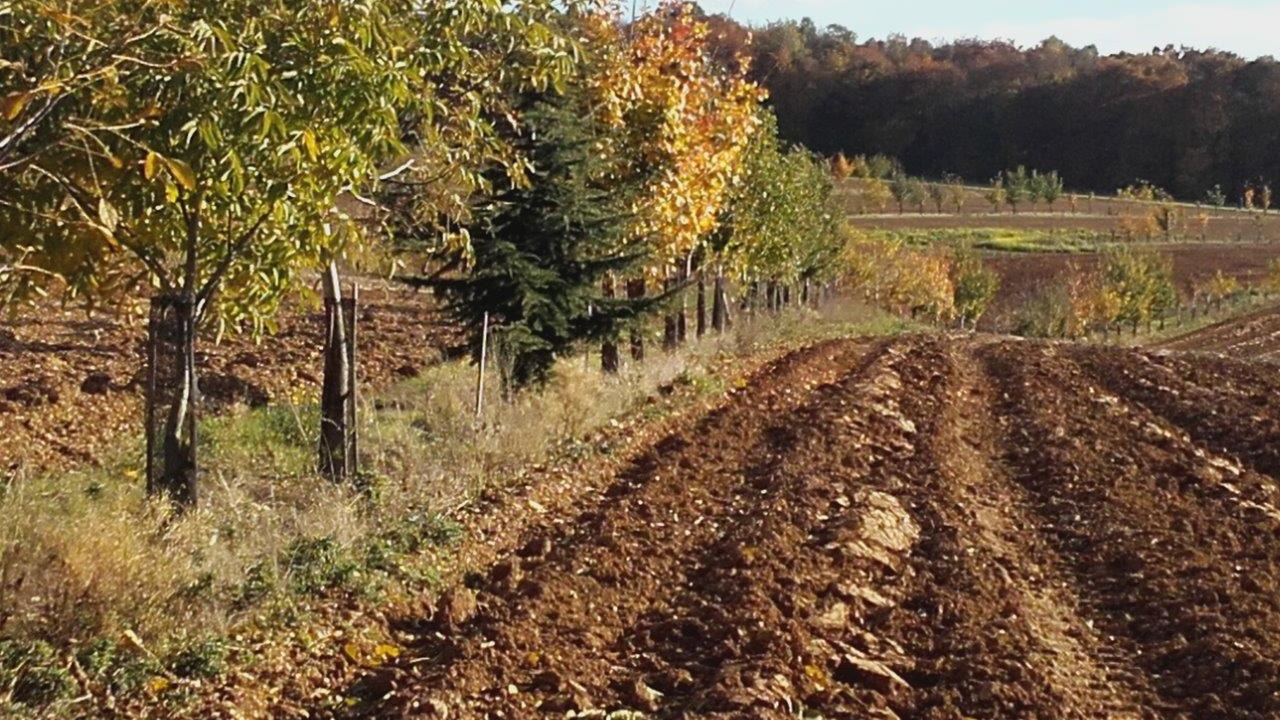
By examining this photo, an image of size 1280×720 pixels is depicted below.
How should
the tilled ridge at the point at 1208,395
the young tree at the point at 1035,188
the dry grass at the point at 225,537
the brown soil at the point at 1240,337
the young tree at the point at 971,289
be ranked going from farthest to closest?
the young tree at the point at 1035,188, the young tree at the point at 971,289, the brown soil at the point at 1240,337, the tilled ridge at the point at 1208,395, the dry grass at the point at 225,537

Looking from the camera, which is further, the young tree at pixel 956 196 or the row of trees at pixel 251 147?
the young tree at pixel 956 196

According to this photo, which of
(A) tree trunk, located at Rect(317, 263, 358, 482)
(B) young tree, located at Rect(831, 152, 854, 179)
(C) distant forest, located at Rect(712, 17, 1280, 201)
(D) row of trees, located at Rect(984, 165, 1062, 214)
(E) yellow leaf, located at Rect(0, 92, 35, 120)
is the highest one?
(C) distant forest, located at Rect(712, 17, 1280, 201)

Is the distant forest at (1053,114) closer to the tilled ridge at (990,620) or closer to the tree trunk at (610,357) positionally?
the tree trunk at (610,357)

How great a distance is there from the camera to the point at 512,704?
5531mm

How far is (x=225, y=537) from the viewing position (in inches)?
293

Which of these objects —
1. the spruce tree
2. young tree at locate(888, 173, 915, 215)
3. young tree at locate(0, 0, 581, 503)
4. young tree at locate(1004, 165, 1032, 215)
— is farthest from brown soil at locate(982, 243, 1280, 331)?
young tree at locate(0, 0, 581, 503)

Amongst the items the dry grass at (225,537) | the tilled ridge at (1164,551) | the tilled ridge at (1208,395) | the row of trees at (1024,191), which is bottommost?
the tilled ridge at (1208,395)

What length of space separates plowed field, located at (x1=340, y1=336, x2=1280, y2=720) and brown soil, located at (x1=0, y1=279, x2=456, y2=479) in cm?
498

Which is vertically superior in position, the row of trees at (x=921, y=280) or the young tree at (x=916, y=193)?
the young tree at (x=916, y=193)

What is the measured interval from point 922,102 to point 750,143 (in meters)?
112

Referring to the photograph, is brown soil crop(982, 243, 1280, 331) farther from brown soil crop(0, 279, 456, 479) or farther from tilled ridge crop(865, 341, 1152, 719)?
tilled ridge crop(865, 341, 1152, 719)

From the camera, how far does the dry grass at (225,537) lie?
5.45 m

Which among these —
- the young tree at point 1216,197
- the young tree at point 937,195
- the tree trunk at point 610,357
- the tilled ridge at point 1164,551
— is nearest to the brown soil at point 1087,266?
the young tree at point 1216,197

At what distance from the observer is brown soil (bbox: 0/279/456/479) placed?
1430cm
